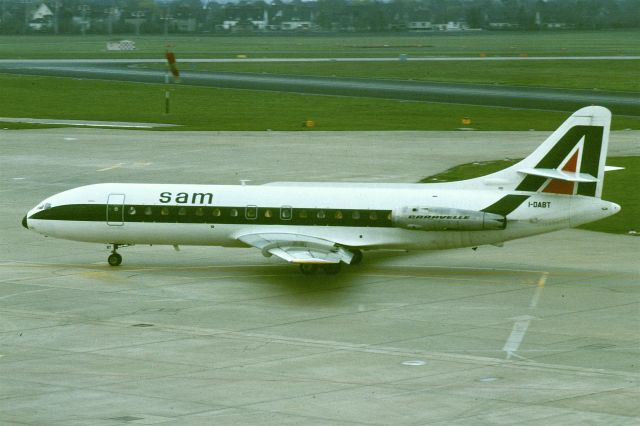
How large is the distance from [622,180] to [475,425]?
139 ft

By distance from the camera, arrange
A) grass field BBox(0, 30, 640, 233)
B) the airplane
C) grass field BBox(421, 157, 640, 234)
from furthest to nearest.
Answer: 1. grass field BBox(0, 30, 640, 233)
2. grass field BBox(421, 157, 640, 234)
3. the airplane

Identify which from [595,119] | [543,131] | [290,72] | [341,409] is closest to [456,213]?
[595,119]

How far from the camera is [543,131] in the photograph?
91.9 m

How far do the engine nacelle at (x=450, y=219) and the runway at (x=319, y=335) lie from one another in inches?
80.1

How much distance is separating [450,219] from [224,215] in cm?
847

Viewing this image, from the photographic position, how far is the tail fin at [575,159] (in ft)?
146

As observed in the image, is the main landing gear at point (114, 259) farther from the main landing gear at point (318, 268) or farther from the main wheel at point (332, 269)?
the main wheel at point (332, 269)

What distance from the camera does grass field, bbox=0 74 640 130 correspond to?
9712 centimetres

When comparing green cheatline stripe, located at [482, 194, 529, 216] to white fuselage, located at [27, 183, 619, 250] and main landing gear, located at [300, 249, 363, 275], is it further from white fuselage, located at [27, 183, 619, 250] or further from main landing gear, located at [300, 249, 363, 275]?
main landing gear, located at [300, 249, 363, 275]

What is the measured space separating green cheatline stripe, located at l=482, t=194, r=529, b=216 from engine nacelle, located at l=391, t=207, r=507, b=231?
0.63 feet

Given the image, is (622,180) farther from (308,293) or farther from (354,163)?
(308,293)

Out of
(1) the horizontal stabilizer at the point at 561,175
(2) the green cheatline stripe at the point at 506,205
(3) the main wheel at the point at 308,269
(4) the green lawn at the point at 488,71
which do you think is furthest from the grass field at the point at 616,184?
(4) the green lawn at the point at 488,71

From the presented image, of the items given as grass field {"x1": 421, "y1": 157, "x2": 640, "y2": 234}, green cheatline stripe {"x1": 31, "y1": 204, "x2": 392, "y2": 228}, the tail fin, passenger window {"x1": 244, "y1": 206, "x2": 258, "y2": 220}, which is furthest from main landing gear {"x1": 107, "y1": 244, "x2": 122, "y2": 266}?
grass field {"x1": 421, "y1": 157, "x2": 640, "y2": 234}

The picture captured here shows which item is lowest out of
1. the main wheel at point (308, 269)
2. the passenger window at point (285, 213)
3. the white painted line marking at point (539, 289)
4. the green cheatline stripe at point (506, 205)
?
the main wheel at point (308, 269)
